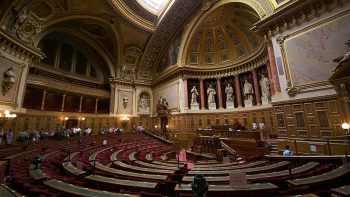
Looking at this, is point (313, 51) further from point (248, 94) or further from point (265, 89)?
point (248, 94)

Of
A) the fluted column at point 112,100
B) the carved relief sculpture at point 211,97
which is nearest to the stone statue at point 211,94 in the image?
the carved relief sculpture at point 211,97

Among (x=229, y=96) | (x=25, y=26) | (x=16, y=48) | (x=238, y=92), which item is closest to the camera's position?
(x=16, y=48)

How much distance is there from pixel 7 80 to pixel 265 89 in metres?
20.6

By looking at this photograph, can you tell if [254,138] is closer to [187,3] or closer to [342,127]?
[342,127]

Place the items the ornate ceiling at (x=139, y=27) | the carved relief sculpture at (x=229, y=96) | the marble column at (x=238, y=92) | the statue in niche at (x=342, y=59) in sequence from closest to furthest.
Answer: the statue in niche at (x=342, y=59)
the ornate ceiling at (x=139, y=27)
the marble column at (x=238, y=92)
the carved relief sculpture at (x=229, y=96)

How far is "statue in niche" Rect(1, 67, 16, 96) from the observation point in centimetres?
1066

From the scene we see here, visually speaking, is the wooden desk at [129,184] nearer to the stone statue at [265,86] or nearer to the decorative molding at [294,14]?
the decorative molding at [294,14]

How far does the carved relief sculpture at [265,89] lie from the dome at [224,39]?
2.81 m

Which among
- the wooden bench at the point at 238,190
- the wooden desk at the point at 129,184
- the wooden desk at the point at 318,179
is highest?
the wooden desk at the point at 318,179

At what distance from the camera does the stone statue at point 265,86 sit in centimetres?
1517

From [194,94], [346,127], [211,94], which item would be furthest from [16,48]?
[346,127]

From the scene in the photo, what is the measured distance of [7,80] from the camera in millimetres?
10680

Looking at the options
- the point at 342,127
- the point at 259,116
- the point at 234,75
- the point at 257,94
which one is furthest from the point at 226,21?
the point at 342,127

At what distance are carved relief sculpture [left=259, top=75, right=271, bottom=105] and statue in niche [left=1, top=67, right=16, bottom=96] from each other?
20.3m
